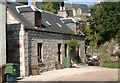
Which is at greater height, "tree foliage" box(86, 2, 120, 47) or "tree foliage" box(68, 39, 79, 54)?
"tree foliage" box(86, 2, 120, 47)

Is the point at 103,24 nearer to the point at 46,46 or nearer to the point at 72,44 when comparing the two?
the point at 72,44

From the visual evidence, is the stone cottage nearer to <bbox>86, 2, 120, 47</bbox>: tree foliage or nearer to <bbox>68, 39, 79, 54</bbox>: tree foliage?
<bbox>68, 39, 79, 54</bbox>: tree foliage

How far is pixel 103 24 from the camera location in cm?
3058

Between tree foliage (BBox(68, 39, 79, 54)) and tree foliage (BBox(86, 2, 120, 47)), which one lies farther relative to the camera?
tree foliage (BBox(86, 2, 120, 47))

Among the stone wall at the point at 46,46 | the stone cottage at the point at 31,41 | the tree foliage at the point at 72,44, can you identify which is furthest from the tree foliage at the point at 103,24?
the stone wall at the point at 46,46

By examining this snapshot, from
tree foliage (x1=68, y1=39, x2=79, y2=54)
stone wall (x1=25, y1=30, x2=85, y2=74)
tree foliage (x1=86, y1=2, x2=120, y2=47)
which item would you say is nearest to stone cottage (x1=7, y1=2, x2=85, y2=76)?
A: stone wall (x1=25, y1=30, x2=85, y2=74)

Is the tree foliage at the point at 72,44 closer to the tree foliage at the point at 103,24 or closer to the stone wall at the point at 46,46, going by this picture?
the stone wall at the point at 46,46

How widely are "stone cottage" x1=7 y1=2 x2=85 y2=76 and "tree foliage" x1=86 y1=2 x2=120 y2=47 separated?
11373 mm

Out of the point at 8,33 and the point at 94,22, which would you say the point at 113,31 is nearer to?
the point at 94,22

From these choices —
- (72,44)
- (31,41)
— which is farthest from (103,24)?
(31,41)

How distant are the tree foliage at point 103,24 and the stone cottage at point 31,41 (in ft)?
37.3

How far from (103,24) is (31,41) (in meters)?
18.0

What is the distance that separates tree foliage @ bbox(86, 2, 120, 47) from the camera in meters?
30.4

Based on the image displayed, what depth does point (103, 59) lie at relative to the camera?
26.1m
